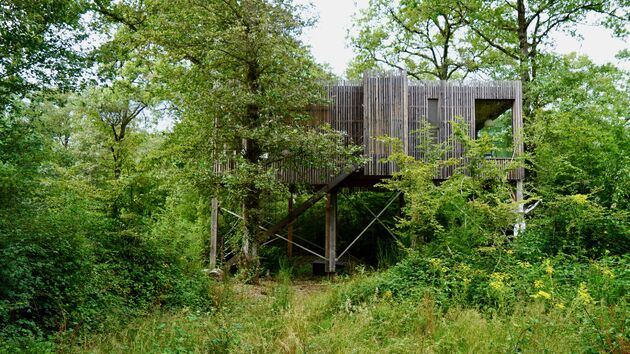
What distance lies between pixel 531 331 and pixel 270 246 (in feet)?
40.5

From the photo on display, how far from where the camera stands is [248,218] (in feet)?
33.8

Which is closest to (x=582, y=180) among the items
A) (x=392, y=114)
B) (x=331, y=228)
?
(x=392, y=114)

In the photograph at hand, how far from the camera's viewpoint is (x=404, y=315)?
5637 mm

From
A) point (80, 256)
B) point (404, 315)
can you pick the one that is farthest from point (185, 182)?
point (404, 315)

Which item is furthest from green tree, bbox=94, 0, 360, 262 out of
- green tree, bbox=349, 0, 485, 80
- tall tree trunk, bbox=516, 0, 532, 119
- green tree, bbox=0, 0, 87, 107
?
green tree, bbox=349, 0, 485, 80

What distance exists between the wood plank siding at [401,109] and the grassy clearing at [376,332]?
20.2 feet

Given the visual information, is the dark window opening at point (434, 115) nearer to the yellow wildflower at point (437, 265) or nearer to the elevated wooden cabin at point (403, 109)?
the elevated wooden cabin at point (403, 109)

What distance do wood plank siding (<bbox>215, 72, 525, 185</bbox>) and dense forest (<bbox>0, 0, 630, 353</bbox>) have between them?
42.7 inches

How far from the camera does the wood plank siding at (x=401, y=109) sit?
11875 mm

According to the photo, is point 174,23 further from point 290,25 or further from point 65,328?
point 65,328

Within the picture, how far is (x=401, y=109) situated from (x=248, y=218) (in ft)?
16.3

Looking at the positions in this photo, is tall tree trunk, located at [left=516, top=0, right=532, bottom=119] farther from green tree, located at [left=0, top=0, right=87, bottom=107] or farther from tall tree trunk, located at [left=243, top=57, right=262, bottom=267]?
green tree, located at [left=0, top=0, right=87, bottom=107]

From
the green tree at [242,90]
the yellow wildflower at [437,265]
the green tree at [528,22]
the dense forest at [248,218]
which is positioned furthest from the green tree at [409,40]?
the yellow wildflower at [437,265]

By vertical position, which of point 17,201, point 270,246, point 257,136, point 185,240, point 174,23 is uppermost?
point 174,23
